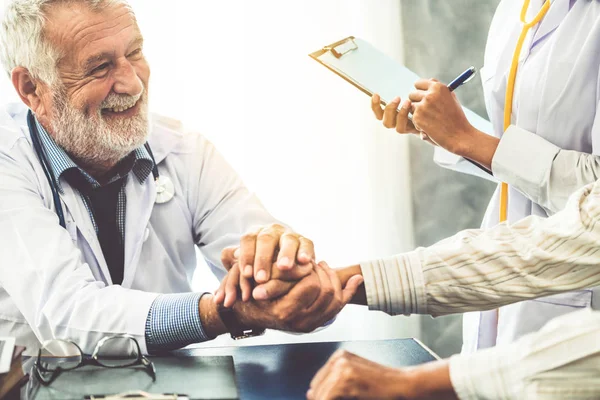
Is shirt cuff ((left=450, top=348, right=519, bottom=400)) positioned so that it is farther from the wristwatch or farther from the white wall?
the white wall

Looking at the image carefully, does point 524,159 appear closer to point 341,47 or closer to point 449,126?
point 449,126

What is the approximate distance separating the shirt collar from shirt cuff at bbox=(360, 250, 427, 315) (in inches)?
→ 27.9

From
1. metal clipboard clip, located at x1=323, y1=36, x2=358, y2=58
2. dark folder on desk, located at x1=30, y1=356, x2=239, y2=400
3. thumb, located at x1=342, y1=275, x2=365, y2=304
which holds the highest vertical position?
metal clipboard clip, located at x1=323, y1=36, x2=358, y2=58

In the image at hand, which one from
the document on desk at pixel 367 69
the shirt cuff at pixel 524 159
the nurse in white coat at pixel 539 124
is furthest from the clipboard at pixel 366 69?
the shirt cuff at pixel 524 159

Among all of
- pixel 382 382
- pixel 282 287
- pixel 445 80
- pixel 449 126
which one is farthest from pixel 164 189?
pixel 445 80

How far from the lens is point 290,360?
126 cm

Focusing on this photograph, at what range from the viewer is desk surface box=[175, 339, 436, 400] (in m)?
1.12

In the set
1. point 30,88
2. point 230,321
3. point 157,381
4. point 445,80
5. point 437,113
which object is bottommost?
point 230,321

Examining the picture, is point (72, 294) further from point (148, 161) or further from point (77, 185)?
point (148, 161)

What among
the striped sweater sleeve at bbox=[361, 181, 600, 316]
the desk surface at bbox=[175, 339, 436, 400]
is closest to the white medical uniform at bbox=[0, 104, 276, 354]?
the desk surface at bbox=[175, 339, 436, 400]

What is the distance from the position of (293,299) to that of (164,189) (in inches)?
21.6

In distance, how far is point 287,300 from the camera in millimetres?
1439

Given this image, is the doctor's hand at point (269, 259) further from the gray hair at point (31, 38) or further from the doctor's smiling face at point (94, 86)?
the gray hair at point (31, 38)

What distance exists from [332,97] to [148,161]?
104 centimetres
